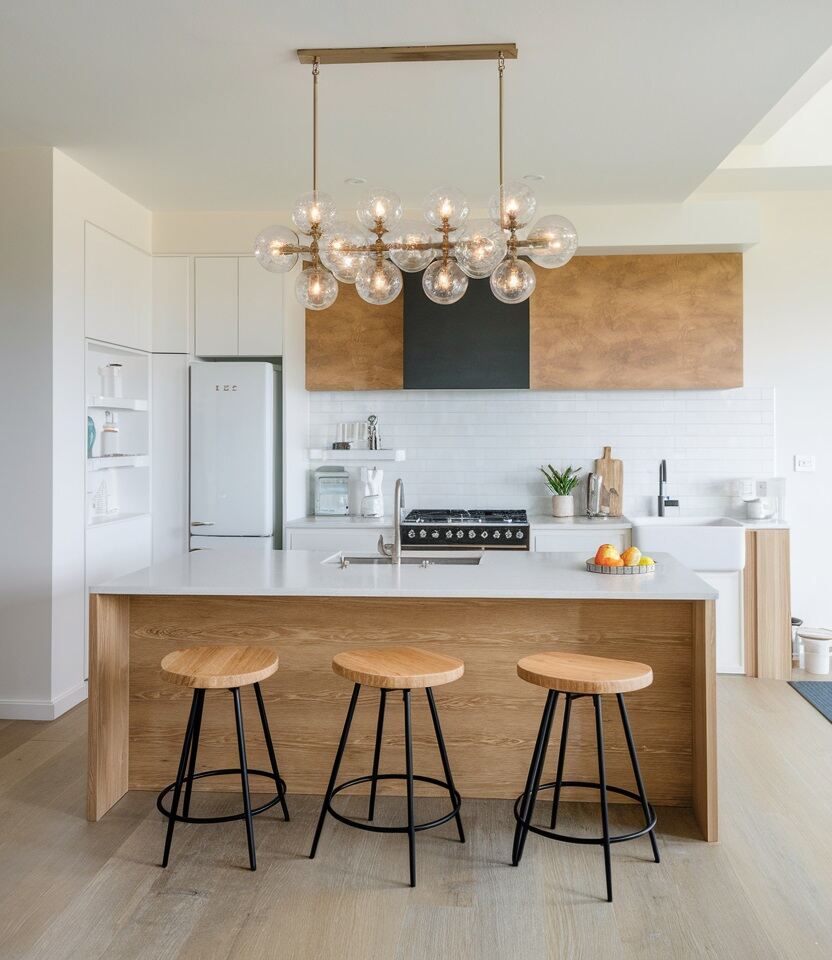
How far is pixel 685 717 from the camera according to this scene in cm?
320

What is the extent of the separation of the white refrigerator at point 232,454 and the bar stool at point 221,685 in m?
2.13

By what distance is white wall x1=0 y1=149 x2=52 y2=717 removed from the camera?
4230 millimetres

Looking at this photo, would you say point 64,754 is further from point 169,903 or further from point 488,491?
point 488,491

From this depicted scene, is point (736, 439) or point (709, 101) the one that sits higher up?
point (709, 101)

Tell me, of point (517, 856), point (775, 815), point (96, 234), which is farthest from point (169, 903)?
point (96, 234)

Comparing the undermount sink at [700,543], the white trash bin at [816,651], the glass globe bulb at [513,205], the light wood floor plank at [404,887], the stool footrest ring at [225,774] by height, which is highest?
the glass globe bulb at [513,205]

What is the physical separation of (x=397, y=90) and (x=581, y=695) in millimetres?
2538

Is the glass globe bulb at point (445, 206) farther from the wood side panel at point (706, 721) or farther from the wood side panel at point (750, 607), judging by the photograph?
the wood side panel at point (750, 607)

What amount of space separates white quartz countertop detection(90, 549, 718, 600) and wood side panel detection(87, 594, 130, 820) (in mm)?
150

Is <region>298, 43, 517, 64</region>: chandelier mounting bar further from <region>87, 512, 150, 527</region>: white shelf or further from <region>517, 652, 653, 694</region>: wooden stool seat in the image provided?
<region>87, 512, 150, 527</region>: white shelf

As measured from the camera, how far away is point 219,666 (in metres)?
2.82

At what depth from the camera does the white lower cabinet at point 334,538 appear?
17.0 feet

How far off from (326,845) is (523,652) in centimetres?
98

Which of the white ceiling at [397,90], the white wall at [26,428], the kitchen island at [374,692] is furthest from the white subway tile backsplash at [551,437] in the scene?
the kitchen island at [374,692]
